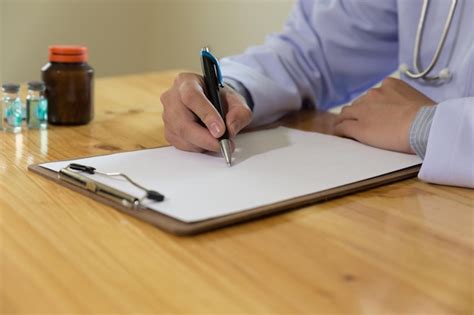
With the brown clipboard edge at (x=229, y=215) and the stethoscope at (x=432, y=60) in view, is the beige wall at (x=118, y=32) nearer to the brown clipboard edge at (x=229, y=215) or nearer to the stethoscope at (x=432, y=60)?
the stethoscope at (x=432, y=60)

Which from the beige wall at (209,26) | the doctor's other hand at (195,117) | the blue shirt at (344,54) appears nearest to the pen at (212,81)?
the doctor's other hand at (195,117)

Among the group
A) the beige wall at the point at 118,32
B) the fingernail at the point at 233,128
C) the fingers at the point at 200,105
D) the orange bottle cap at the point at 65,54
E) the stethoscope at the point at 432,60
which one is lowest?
the beige wall at the point at 118,32

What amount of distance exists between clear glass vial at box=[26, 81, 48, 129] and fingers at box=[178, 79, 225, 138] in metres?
0.25

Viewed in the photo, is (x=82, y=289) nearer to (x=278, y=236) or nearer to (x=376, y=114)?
(x=278, y=236)

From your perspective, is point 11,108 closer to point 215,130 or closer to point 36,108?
point 36,108

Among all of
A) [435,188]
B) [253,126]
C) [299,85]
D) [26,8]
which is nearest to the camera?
[435,188]

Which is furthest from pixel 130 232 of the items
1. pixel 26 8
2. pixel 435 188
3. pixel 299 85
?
pixel 26 8

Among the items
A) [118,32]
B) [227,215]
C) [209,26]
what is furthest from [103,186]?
[118,32]

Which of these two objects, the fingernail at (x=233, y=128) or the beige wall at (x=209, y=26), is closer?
the fingernail at (x=233, y=128)

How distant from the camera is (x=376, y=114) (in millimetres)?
1011

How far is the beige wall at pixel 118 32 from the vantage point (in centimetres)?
246

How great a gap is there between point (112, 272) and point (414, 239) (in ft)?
0.93

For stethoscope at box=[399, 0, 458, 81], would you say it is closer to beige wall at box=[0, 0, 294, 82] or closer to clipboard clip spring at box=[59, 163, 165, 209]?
clipboard clip spring at box=[59, 163, 165, 209]

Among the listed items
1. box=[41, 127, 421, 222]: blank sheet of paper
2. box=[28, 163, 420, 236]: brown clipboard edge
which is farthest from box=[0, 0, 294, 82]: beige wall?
box=[28, 163, 420, 236]: brown clipboard edge
